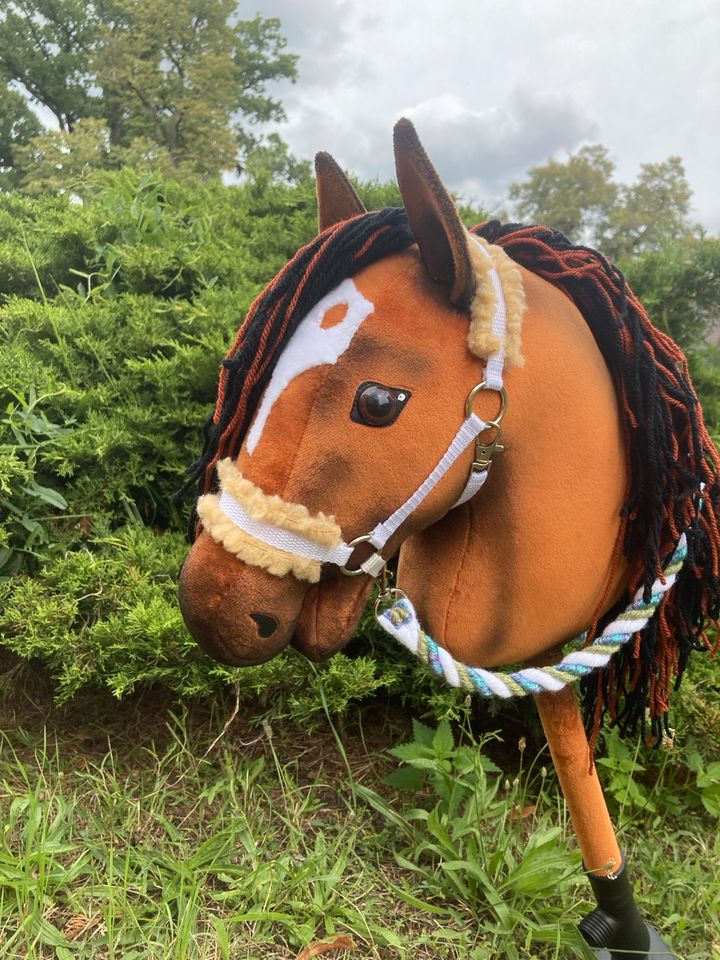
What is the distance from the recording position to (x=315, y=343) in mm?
651

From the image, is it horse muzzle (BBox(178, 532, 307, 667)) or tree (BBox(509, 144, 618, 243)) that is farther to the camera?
tree (BBox(509, 144, 618, 243))

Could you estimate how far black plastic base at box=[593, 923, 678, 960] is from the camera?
1.01 metres

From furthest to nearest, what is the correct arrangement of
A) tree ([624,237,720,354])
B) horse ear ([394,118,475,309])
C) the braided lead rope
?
tree ([624,237,720,354])
the braided lead rope
horse ear ([394,118,475,309])

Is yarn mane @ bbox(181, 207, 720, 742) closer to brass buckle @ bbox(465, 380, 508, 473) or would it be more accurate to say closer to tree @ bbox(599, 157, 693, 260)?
brass buckle @ bbox(465, 380, 508, 473)

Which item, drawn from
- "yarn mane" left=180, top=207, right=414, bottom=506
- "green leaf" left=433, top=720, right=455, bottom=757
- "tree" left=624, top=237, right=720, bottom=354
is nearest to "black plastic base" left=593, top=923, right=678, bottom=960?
"green leaf" left=433, top=720, right=455, bottom=757

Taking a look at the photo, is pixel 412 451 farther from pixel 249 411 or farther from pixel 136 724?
pixel 136 724

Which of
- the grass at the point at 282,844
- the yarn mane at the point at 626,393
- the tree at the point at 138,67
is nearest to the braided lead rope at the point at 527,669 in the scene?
the yarn mane at the point at 626,393

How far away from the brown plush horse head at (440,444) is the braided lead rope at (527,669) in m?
0.03

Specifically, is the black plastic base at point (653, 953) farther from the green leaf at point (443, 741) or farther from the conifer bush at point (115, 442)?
the conifer bush at point (115, 442)

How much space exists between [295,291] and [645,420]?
0.46 meters

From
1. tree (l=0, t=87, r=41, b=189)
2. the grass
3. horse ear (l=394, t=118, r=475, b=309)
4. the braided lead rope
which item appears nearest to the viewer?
horse ear (l=394, t=118, r=475, b=309)

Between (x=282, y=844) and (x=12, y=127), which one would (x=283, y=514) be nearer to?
(x=282, y=844)

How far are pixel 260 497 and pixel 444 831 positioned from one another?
971 millimetres

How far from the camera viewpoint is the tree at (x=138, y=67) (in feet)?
34.0
